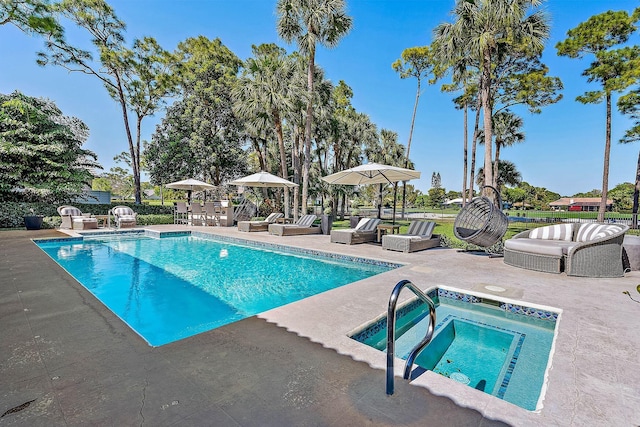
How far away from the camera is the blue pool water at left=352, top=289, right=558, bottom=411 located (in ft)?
8.44

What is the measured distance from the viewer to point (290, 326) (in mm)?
2871

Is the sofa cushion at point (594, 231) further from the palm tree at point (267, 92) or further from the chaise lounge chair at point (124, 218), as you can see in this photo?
the chaise lounge chair at point (124, 218)

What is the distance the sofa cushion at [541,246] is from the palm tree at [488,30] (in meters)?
4.64

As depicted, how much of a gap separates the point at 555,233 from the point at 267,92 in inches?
489

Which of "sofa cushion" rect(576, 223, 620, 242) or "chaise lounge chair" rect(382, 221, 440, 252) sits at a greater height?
"sofa cushion" rect(576, 223, 620, 242)

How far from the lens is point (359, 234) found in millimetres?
9000

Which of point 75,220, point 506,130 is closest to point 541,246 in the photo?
point 75,220

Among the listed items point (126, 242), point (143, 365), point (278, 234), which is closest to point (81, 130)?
point (126, 242)

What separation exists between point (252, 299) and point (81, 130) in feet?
60.1

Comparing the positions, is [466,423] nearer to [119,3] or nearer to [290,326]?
[290,326]

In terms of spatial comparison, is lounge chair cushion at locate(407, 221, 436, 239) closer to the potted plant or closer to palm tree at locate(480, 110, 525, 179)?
palm tree at locate(480, 110, 525, 179)

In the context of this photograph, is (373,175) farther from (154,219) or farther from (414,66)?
(414,66)

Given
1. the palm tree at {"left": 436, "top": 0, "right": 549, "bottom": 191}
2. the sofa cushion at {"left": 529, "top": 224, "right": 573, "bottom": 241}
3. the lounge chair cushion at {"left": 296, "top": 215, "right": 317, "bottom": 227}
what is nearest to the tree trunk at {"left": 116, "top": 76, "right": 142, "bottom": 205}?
the lounge chair cushion at {"left": 296, "top": 215, "right": 317, "bottom": 227}

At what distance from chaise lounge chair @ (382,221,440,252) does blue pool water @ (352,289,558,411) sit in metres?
3.33
